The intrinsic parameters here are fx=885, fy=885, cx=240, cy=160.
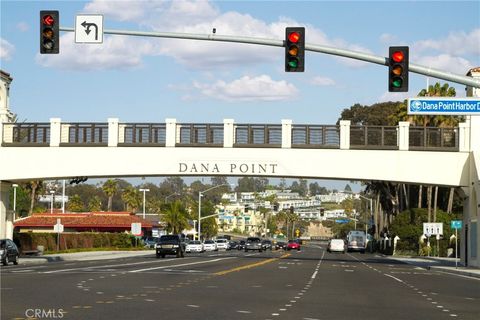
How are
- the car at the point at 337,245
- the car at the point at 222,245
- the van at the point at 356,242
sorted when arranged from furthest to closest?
the car at the point at 222,245
the van at the point at 356,242
the car at the point at 337,245

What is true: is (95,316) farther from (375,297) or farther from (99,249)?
(99,249)

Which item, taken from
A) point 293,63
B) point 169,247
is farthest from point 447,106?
point 169,247

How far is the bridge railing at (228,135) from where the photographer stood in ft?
187

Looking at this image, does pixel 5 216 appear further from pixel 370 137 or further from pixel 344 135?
pixel 370 137

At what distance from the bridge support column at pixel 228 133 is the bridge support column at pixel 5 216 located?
49.0 feet

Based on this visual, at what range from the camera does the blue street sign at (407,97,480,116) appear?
32.1 metres

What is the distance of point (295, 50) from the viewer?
25297 millimetres

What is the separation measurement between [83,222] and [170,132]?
176ft

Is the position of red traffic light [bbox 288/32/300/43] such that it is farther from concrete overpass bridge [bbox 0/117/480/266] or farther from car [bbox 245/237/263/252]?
car [bbox 245/237/263/252]

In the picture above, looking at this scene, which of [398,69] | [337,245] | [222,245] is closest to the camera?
[398,69]

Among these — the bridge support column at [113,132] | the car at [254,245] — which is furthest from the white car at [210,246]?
the bridge support column at [113,132]

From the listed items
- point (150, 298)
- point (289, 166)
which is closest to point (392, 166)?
point (289, 166)

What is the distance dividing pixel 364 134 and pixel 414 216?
33.9m

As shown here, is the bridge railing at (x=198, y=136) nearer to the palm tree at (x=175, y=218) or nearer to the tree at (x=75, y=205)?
the palm tree at (x=175, y=218)
